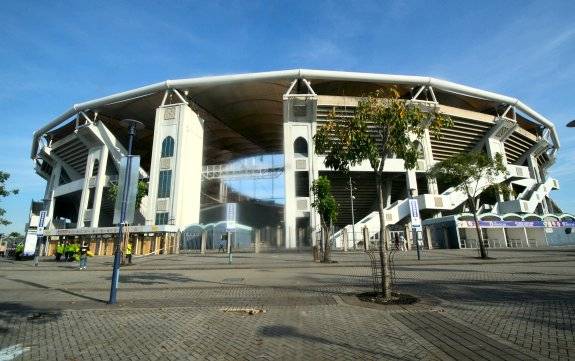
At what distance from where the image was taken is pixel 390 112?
9.23m

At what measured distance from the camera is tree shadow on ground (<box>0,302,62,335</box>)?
6.26 meters

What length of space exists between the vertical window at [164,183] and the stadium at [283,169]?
14 cm

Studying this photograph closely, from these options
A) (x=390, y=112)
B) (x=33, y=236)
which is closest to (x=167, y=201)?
(x=33, y=236)

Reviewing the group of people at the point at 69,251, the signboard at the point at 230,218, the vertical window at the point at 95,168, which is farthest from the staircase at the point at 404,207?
the vertical window at the point at 95,168

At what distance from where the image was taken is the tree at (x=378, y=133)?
917 cm

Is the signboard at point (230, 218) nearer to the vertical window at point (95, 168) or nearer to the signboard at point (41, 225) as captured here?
the signboard at point (41, 225)

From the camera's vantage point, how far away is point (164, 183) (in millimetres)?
40156

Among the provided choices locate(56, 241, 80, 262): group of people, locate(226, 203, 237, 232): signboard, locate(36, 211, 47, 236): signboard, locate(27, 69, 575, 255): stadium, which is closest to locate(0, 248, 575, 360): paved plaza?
locate(226, 203, 237, 232): signboard

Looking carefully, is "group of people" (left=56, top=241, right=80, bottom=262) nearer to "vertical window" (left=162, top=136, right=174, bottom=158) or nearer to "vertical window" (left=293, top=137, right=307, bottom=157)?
"vertical window" (left=162, top=136, right=174, bottom=158)

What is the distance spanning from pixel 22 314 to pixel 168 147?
Answer: 36.2 metres

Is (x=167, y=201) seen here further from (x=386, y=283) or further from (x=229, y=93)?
(x=386, y=283)

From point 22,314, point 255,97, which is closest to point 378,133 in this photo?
point 22,314

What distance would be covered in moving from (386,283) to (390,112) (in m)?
4.60

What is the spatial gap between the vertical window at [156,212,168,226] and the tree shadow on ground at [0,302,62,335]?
103 feet
